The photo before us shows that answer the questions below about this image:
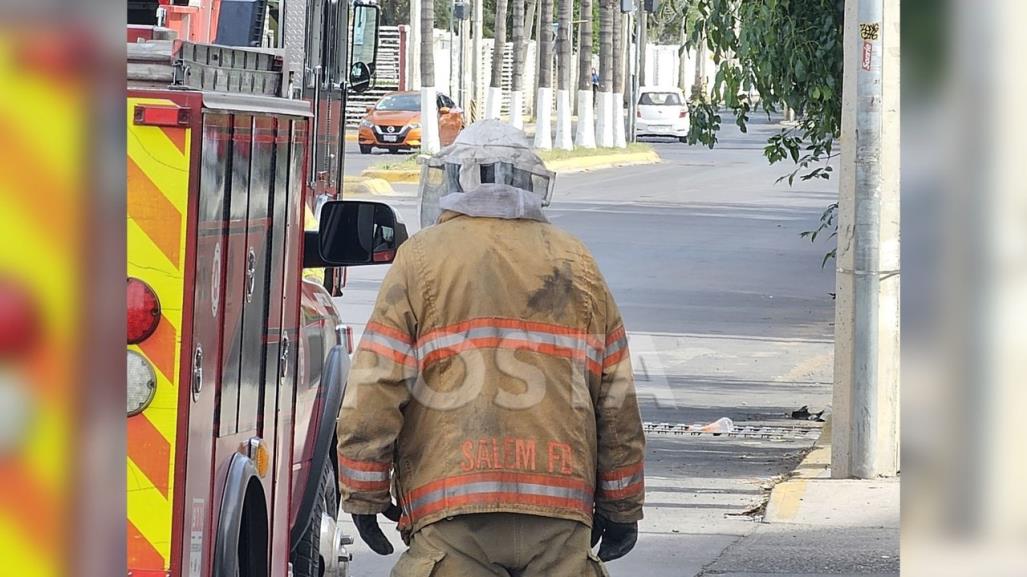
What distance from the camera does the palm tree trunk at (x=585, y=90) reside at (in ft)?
140

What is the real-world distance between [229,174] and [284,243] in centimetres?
75

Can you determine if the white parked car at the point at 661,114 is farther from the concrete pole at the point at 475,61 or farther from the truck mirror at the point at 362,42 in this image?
the truck mirror at the point at 362,42

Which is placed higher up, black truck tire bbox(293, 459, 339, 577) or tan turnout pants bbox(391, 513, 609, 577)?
tan turnout pants bbox(391, 513, 609, 577)

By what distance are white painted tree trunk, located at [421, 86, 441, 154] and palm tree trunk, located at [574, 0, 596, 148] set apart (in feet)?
26.9

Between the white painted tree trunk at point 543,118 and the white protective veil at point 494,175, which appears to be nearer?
the white protective veil at point 494,175

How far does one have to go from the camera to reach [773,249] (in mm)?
21500

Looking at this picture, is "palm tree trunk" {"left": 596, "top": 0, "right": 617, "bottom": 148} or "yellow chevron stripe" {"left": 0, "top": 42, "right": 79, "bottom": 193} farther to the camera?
"palm tree trunk" {"left": 596, "top": 0, "right": 617, "bottom": 148}

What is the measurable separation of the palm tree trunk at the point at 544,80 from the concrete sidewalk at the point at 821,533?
3159cm

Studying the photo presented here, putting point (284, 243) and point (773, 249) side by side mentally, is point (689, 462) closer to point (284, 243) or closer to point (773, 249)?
point (284, 243)

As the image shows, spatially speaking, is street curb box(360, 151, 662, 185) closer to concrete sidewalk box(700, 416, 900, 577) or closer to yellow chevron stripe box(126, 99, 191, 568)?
concrete sidewalk box(700, 416, 900, 577)

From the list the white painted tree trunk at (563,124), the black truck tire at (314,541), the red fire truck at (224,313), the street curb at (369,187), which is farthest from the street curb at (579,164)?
the red fire truck at (224,313)

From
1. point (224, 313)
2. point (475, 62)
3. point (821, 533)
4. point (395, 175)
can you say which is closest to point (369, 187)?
point (395, 175)

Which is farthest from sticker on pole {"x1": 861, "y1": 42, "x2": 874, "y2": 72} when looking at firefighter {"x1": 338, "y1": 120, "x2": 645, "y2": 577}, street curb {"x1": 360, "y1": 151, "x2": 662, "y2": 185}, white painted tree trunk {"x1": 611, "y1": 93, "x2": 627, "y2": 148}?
white painted tree trunk {"x1": 611, "y1": 93, "x2": 627, "y2": 148}

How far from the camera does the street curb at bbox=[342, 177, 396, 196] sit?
26.6 meters
